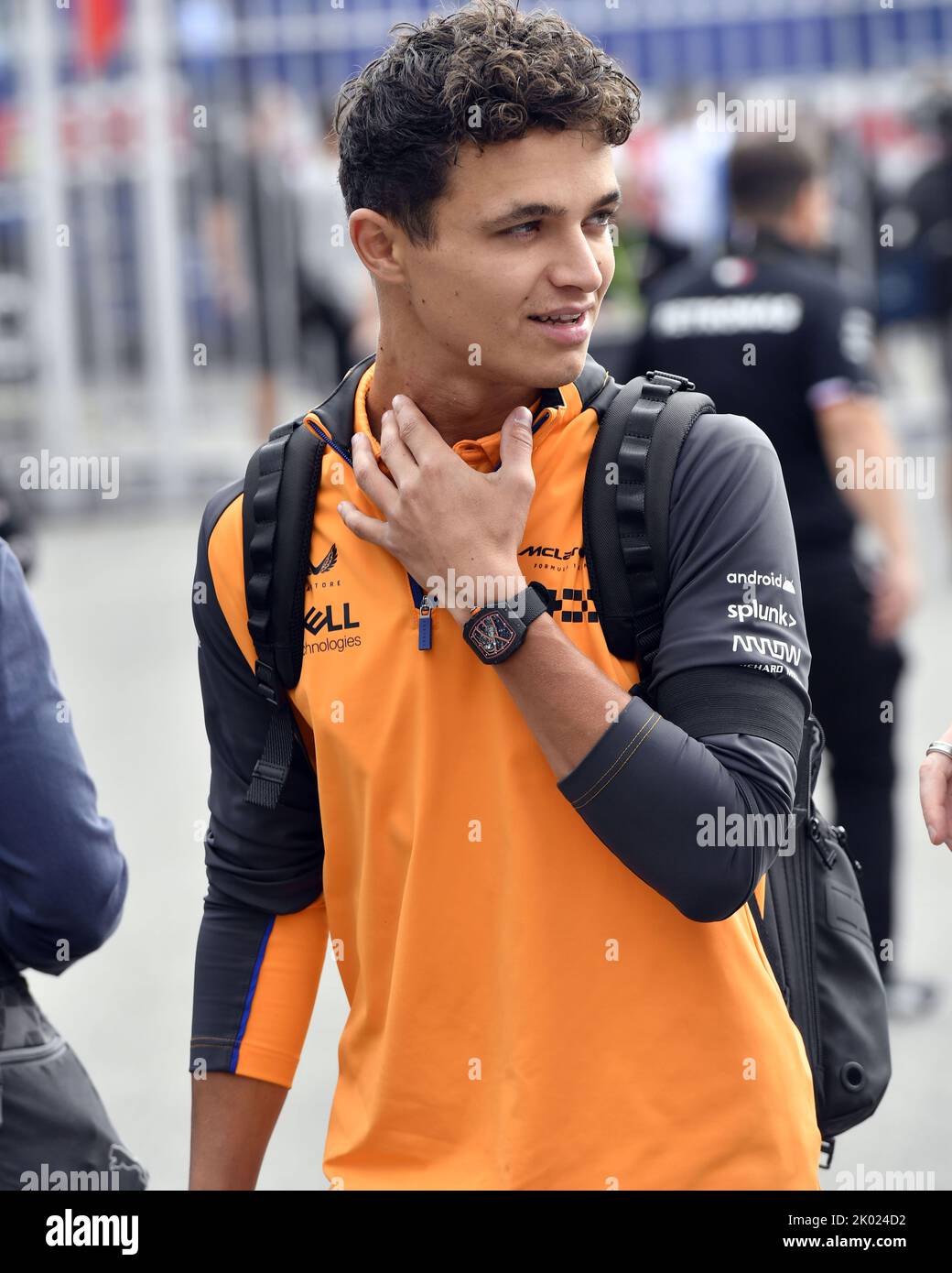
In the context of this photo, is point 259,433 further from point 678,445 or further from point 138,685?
point 678,445

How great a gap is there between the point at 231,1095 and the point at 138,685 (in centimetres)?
655

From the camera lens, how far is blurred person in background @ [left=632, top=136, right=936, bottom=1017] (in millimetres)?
4727

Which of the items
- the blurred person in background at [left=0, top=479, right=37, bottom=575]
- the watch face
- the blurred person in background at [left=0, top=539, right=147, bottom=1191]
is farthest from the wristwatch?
the blurred person in background at [left=0, top=479, right=37, bottom=575]

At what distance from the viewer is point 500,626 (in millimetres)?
2018

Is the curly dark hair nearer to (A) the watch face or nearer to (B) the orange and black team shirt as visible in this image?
(B) the orange and black team shirt

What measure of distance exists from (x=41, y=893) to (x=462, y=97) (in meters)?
1.12

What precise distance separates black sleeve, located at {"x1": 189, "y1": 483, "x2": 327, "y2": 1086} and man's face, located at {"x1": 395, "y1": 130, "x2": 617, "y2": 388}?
1.27 ft

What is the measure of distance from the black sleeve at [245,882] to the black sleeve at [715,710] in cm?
48

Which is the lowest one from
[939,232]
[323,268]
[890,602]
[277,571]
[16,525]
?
[277,571]

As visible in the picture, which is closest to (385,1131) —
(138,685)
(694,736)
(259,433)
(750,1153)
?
(750,1153)

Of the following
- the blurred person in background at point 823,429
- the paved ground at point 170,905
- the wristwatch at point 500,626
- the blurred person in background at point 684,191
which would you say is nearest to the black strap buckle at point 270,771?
the wristwatch at point 500,626

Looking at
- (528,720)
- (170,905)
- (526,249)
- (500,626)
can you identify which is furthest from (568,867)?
(170,905)

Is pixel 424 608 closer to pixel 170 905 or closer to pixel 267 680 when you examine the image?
pixel 267 680

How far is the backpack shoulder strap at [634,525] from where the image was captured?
82.4 inches
